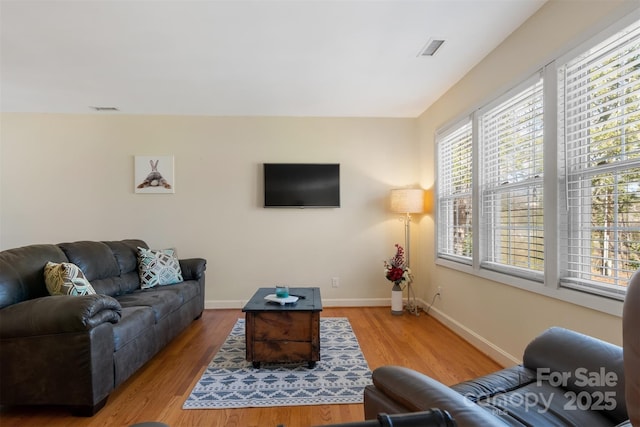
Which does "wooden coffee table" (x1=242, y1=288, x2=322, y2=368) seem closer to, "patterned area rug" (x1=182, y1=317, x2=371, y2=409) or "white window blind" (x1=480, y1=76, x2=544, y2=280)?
"patterned area rug" (x1=182, y1=317, x2=371, y2=409)

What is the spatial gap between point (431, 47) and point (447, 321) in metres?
2.74

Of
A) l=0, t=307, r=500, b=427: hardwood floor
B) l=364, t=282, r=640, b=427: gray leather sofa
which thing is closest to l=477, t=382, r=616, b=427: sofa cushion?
l=364, t=282, r=640, b=427: gray leather sofa

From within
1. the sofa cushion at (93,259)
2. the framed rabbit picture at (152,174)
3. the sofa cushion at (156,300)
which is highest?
the framed rabbit picture at (152,174)

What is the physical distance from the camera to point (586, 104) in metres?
1.83

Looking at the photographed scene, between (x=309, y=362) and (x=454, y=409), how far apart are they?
1839 millimetres

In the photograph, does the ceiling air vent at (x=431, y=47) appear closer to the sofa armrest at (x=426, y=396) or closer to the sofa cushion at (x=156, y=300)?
the sofa armrest at (x=426, y=396)

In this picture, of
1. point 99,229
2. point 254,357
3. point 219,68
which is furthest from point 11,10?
point 254,357

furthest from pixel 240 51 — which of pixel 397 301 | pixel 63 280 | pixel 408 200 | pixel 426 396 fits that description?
pixel 397 301

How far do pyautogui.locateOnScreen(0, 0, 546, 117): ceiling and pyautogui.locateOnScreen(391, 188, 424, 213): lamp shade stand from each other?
3.54 ft

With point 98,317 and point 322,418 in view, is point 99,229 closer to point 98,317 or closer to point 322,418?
point 98,317

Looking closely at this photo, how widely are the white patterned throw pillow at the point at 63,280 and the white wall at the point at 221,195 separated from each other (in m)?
1.87

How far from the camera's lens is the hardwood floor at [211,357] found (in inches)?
72.7

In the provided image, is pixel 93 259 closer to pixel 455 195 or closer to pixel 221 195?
pixel 221 195

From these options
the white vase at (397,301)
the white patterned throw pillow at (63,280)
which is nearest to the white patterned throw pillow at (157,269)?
the white patterned throw pillow at (63,280)
